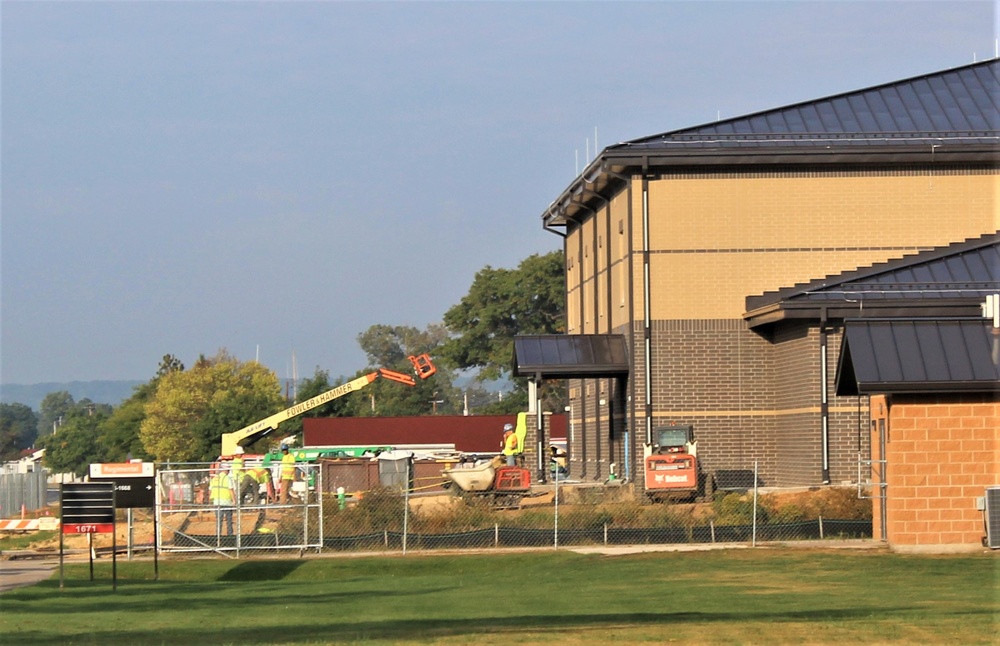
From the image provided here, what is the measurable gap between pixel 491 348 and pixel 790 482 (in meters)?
71.8

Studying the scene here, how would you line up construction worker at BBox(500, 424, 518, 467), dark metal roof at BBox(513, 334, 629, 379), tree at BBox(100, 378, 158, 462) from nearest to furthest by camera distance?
construction worker at BBox(500, 424, 518, 467) < dark metal roof at BBox(513, 334, 629, 379) < tree at BBox(100, 378, 158, 462)

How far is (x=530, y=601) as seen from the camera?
17.8 metres

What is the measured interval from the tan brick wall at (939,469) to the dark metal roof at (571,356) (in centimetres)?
1721

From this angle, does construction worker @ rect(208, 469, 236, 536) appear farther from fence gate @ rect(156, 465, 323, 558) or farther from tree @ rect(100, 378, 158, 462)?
tree @ rect(100, 378, 158, 462)

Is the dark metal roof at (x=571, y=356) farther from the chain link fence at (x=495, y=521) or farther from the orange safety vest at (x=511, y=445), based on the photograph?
the chain link fence at (x=495, y=521)

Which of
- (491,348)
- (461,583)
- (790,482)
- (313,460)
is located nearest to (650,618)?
(461,583)

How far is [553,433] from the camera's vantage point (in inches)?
3275

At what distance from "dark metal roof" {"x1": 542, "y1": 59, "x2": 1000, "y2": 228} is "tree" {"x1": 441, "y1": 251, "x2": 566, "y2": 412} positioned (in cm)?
6373

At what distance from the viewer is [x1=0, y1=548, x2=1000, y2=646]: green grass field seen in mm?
14516

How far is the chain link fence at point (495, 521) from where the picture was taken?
27.2m

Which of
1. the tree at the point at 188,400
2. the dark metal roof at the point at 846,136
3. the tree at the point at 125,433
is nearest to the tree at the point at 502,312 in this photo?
the tree at the point at 188,400

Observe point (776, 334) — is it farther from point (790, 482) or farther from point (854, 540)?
point (854, 540)

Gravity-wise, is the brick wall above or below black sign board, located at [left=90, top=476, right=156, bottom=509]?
above

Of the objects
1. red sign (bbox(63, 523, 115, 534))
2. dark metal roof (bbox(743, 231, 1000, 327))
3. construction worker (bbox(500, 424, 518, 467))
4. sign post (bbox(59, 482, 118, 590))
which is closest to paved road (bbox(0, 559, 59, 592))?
sign post (bbox(59, 482, 118, 590))
